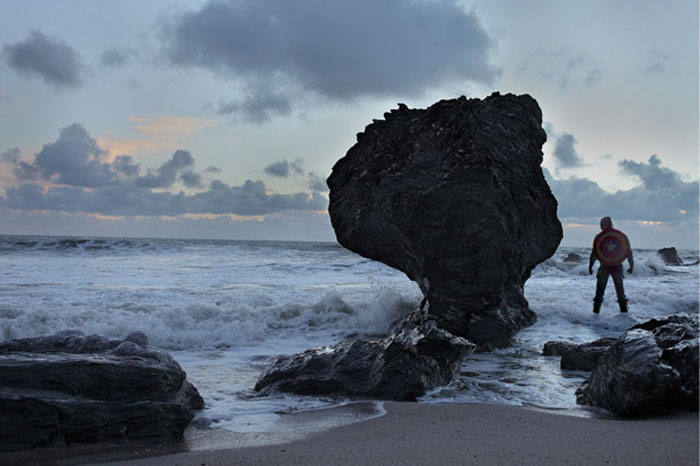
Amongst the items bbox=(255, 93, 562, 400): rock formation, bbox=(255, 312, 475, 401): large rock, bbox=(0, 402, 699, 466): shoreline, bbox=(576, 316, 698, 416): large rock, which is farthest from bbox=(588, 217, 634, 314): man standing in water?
bbox=(0, 402, 699, 466): shoreline

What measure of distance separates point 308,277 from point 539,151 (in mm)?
11316

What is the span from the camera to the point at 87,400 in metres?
3.43

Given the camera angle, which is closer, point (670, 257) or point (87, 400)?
point (87, 400)

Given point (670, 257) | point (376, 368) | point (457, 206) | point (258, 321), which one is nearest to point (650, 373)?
point (376, 368)

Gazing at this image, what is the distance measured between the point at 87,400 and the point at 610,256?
33.3 ft

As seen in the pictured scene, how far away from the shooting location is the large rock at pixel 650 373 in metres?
3.69

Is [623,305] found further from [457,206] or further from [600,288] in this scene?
[457,206]

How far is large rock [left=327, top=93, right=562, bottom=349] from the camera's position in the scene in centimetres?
734

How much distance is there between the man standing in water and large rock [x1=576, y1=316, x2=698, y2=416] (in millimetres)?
6502

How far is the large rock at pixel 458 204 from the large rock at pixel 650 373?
325cm

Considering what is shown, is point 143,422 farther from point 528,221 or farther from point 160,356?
point 528,221

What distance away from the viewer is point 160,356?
162 inches

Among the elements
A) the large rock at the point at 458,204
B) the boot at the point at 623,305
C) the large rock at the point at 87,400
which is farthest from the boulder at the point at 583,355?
the boot at the point at 623,305

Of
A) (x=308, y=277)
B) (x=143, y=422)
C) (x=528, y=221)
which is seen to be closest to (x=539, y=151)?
(x=528, y=221)
